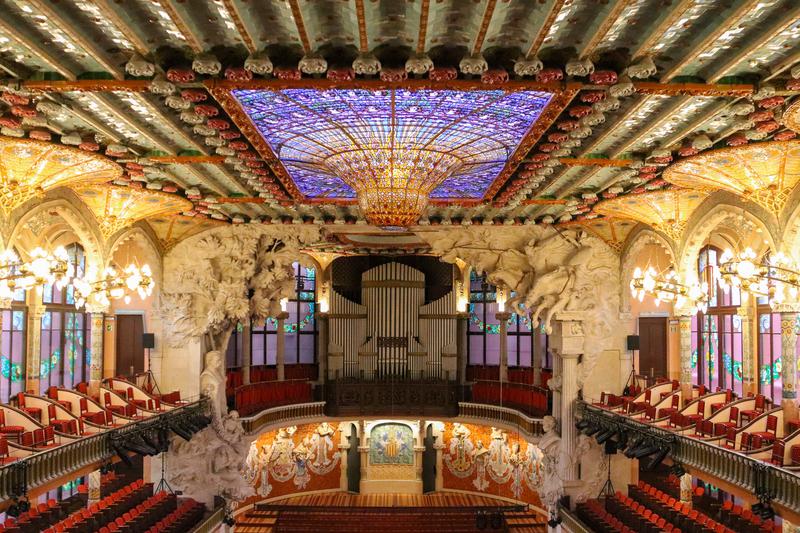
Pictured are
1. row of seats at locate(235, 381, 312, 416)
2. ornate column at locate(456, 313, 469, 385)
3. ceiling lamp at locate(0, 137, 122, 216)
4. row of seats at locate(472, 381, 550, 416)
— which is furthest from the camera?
ornate column at locate(456, 313, 469, 385)

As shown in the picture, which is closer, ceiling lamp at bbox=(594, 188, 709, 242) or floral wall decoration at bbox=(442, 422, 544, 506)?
ceiling lamp at bbox=(594, 188, 709, 242)

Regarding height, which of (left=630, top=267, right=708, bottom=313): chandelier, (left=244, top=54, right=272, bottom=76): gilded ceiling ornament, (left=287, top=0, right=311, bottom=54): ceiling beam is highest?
(left=287, top=0, right=311, bottom=54): ceiling beam

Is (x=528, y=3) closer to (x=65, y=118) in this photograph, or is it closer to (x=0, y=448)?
(x=65, y=118)

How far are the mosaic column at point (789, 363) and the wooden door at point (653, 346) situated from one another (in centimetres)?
1118

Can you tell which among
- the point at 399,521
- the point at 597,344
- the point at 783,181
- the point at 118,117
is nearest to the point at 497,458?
the point at 399,521

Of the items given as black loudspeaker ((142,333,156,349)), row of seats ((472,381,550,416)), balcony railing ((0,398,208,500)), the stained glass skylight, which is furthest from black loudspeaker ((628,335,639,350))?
black loudspeaker ((142,333,156,349))

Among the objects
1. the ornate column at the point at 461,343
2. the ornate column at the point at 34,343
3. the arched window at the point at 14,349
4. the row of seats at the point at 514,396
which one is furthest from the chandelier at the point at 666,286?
the arched window at the point at 14,349

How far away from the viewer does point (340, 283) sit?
103 ft

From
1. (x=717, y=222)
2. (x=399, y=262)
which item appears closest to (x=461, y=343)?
(x=399, y=262)

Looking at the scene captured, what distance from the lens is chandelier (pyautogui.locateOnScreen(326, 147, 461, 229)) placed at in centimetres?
1377

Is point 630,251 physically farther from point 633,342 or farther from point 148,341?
point 148,341

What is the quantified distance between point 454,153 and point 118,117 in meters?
5.75

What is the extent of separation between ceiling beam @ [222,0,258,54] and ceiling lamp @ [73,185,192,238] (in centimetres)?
1004

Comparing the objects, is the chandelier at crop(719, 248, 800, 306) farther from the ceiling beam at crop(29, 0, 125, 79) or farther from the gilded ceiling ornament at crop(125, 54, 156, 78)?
the ceiling beam at crop(29, 0, 125, 79)
